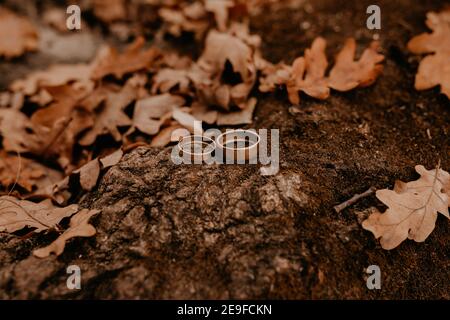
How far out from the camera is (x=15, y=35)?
3.45 m

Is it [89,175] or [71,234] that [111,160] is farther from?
[71,234]

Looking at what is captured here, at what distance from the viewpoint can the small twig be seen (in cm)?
162

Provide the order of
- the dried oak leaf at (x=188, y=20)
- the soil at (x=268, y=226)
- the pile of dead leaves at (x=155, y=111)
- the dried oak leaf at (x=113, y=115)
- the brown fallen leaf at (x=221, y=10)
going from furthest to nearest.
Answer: the dried oak leaf at (x=188, y=20)
the brown fallen leaf at (x=221, y=10)
the dried oak leaf at (x=113, y=115)
the pile of dead leaves at (x=155, y=111)
the soil at (x=268, y=226)

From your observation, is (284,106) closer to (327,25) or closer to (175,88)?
(175,88)

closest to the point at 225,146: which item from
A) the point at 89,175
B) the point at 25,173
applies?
the point at 89,175

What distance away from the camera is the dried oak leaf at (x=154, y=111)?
2.09 m

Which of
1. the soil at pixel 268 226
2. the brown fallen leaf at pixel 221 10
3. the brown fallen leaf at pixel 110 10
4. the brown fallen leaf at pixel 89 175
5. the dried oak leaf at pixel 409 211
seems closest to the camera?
the soil at pixel 268 226

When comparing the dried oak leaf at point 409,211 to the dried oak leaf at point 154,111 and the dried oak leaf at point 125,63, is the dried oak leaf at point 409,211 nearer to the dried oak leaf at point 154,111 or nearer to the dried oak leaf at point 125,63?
the dried oak leaf at point 154,111

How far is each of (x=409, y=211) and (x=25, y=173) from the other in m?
1.97

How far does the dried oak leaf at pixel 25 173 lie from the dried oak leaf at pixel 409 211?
169 centimetres

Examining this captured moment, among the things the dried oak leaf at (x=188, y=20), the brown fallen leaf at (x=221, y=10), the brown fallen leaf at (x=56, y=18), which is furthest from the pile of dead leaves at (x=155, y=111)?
the brown fallen leaf at (x=56, y=18)

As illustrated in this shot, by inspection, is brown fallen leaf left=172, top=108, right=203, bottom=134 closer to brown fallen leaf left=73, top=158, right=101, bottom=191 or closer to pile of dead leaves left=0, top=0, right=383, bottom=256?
pile of dead leaves left=0, top=0, right=383, bottom=256
